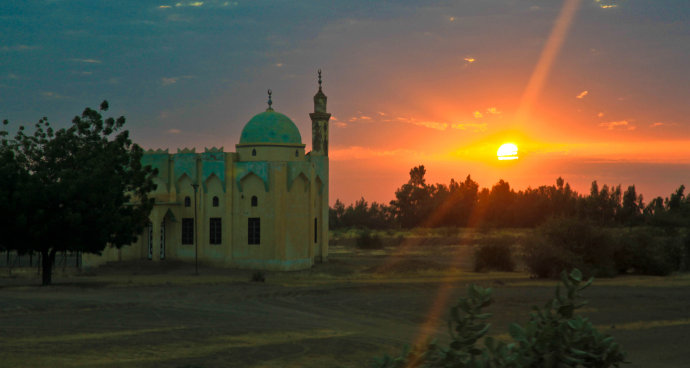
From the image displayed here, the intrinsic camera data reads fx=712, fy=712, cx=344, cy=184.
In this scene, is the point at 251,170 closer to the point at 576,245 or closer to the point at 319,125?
the point at 319,125

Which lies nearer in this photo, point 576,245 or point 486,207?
point 576,245

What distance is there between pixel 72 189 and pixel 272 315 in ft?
42.6

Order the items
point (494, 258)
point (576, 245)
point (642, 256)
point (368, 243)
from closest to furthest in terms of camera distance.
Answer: point (576, 245), point (642, 256), point (494, 258), point (368, 243)

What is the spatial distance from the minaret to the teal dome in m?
4.01

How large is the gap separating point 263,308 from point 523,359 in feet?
74.0

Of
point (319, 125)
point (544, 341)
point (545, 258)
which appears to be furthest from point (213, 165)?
point (544, 341)

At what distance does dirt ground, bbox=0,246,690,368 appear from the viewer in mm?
17188

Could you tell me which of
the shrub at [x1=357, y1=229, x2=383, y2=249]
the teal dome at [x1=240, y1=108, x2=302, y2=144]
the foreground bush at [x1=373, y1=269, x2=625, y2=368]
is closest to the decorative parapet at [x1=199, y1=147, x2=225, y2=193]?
the teal dome at [x1=240, y1=108, x2=302, y2=144]

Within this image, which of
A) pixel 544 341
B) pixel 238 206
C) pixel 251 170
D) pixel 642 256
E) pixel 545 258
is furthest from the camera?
pixel 238 206

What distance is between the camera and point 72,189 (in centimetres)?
3155

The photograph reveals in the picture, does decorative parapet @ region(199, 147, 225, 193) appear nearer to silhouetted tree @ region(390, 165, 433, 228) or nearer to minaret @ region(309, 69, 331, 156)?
minaret @ region(309, 69, 331, 156)

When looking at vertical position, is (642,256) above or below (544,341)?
below

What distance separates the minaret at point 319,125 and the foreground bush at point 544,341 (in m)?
44.2

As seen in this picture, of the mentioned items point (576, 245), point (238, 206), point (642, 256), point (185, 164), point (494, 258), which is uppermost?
point (185, 164)
